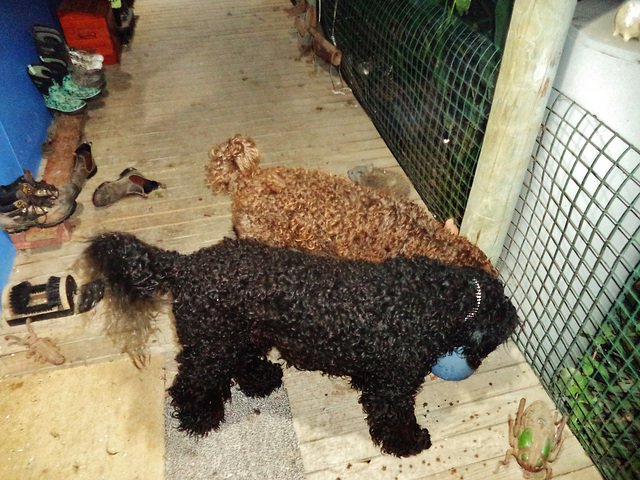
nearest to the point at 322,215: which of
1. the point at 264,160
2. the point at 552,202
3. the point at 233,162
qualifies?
the point at 233,162

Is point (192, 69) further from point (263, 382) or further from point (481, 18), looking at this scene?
point (263, 382)

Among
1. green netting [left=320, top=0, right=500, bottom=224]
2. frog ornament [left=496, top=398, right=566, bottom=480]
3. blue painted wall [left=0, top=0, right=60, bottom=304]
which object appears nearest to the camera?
frog ornament [left=496, top=398, right=566, bottom=480]

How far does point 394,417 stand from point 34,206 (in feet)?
9.70

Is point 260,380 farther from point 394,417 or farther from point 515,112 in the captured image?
point 515,112

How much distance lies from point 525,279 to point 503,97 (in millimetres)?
1313

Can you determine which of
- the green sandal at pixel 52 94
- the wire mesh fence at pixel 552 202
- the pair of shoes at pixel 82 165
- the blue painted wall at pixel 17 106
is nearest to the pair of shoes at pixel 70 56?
the blue painted wall at pixel 17 106

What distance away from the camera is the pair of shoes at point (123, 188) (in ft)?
12.4

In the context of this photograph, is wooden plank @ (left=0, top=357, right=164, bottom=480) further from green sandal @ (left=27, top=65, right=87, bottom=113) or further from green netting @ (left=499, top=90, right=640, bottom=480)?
green sandal @ (left=27, top=65, right=87, bottom=113)

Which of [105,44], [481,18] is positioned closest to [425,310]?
[481,18]

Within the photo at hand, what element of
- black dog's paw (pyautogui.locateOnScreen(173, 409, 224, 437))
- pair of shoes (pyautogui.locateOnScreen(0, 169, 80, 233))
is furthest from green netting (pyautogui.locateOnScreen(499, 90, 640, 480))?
pair of shoes (pyautogui.locateOnScreen(0, 169, 80, 233))

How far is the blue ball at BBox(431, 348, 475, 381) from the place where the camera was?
228 cm

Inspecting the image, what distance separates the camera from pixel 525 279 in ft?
9.52

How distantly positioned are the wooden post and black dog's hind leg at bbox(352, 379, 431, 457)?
110 cm

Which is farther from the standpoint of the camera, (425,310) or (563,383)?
(563,383)
